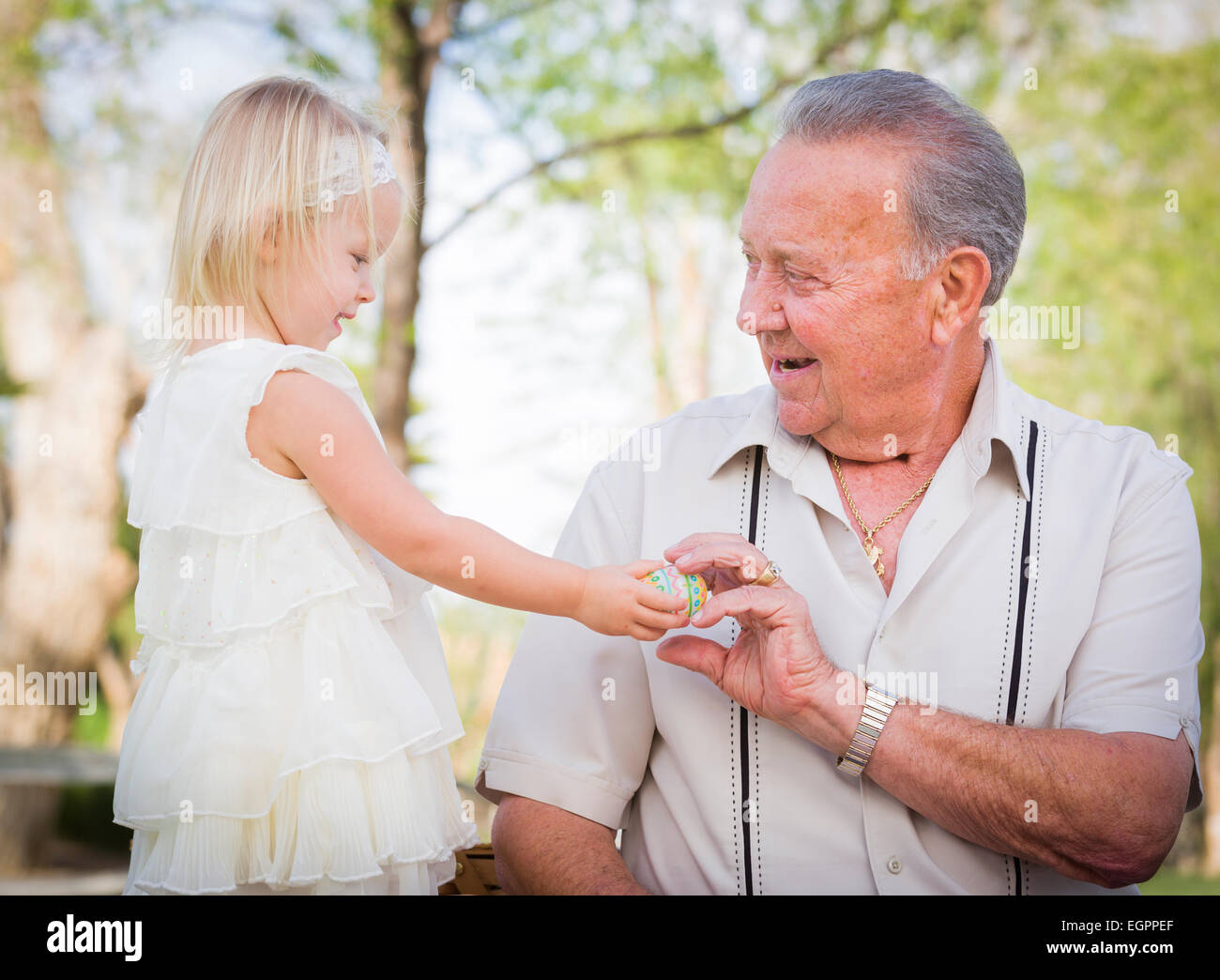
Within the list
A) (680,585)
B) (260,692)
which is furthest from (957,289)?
(260,692)

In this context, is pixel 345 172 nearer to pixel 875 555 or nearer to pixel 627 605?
pixel 627 605

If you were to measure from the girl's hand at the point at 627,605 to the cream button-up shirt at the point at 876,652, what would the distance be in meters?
0.32

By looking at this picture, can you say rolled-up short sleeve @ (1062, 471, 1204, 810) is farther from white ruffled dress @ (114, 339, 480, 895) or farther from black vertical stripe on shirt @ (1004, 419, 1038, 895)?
white ruffled dress @ (114, 339, 480, 895)

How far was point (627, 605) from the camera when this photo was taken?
1763 millimetres

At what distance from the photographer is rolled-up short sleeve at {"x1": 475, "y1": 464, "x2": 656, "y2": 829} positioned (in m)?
2.04

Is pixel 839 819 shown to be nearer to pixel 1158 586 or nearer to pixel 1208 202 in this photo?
pixel 1158 586

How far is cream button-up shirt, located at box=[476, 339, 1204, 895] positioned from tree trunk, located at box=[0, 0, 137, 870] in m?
7.18

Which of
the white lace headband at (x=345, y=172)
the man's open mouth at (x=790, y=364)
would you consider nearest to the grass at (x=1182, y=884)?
the man's open mouth at (x=790, y=364)

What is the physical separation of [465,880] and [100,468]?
23.4 ft

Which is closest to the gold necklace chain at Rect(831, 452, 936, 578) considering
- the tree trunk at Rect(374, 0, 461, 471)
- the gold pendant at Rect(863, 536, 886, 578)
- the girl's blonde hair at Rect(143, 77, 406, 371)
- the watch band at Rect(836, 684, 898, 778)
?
the gold pendant at Rect(863, 536, 886, 578)

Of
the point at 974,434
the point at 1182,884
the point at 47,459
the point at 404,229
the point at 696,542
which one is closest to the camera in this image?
the point at 696,542

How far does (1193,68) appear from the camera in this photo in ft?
35.8

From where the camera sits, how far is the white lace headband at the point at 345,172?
191 centimetres

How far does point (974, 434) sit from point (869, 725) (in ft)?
2.11
